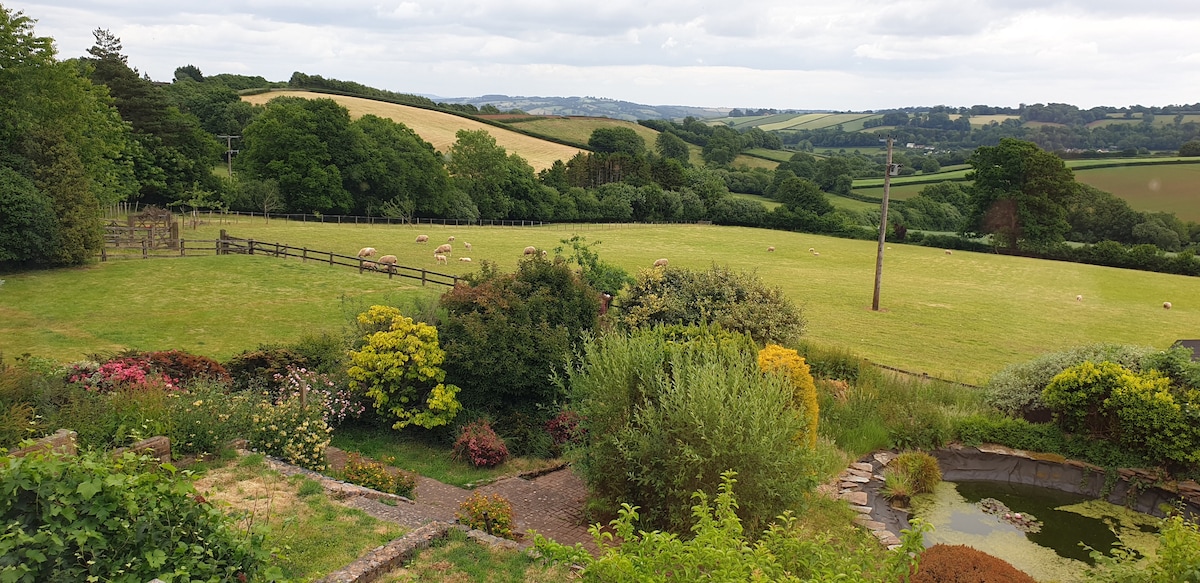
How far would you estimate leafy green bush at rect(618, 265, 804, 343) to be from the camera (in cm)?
1831

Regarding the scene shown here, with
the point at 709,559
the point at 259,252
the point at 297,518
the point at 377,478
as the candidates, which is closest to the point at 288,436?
the point at 377,478

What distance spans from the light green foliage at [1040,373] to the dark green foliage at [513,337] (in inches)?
386

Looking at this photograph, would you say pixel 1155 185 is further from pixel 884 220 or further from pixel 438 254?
pixel 438 254

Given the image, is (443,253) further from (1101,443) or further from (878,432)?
(1101,443)

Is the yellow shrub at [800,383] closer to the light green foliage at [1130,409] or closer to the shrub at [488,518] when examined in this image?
the light green foliage at [1130,409]

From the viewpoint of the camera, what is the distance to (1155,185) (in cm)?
7394

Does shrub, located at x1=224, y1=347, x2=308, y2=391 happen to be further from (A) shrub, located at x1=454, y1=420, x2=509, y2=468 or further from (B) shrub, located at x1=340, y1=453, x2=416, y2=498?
(B) shrub, located at x1=340, y1=453, x2=416, y2=498

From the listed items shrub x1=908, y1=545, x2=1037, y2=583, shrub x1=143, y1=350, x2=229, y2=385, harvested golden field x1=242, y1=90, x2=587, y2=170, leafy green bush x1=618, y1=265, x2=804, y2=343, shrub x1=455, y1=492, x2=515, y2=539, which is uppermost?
harvested golden field x1=242, y1=90, x2=587, y2=170

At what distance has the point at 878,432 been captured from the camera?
1466 cm

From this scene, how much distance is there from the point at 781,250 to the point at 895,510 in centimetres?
4168

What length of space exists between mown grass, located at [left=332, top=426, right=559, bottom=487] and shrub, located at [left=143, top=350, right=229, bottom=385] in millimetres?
2809

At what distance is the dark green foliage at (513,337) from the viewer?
15625 millimetres

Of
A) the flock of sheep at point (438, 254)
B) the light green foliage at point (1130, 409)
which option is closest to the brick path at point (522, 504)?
the light green foliage at point (1130, 409)

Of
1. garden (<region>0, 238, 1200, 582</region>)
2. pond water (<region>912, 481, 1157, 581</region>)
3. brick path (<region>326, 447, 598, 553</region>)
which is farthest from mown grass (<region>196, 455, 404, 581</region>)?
pond water (<region>912, 481, 1157, 581</region>)
